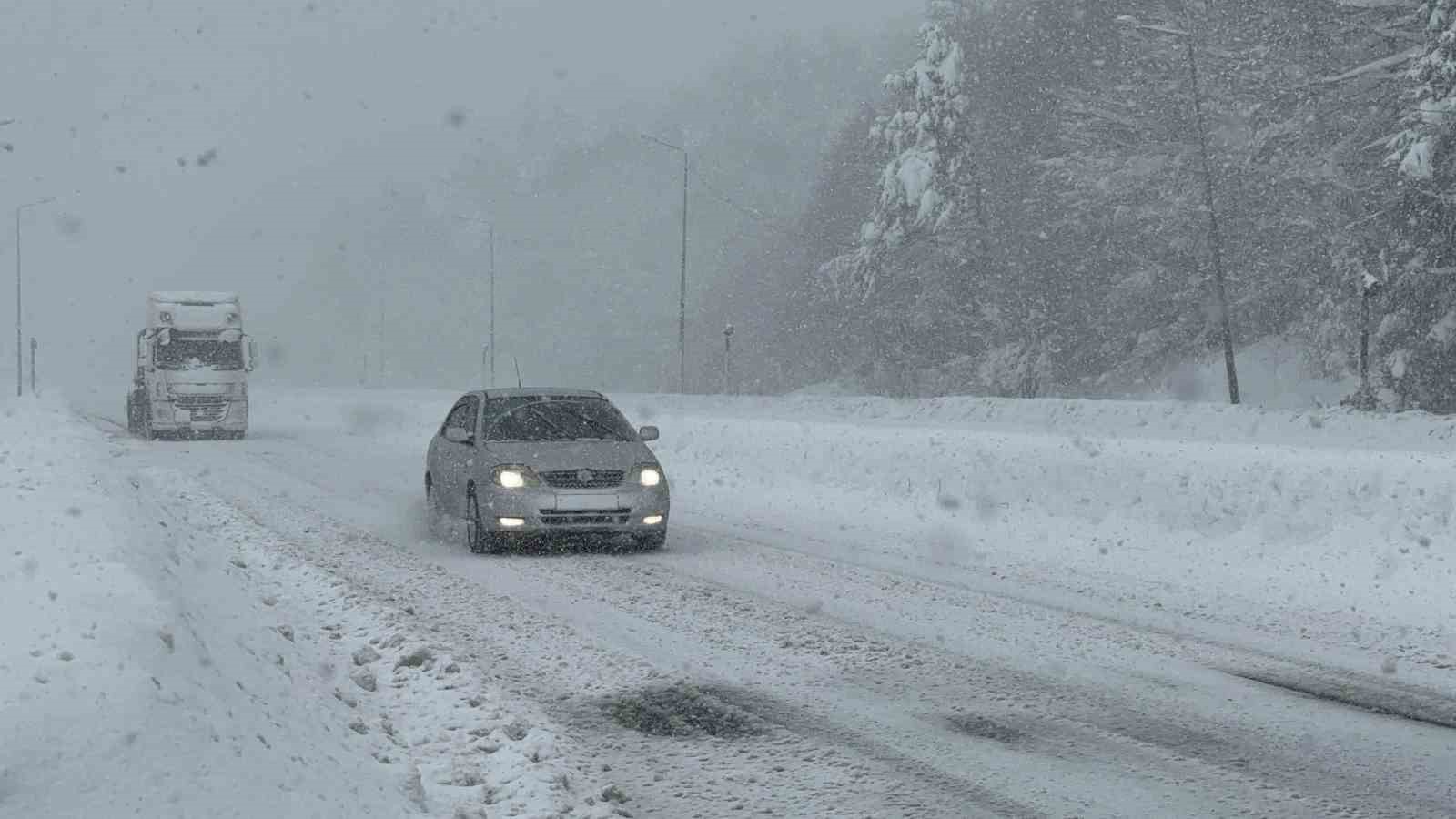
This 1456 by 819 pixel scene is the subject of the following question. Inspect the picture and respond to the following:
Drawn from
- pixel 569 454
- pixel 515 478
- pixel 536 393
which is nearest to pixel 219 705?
pixel 515 478

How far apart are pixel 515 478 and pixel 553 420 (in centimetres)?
134

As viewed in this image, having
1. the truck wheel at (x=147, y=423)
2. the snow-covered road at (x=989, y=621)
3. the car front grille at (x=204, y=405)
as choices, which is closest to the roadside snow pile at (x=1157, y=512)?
the snow-covered road at (x=989, y=621)

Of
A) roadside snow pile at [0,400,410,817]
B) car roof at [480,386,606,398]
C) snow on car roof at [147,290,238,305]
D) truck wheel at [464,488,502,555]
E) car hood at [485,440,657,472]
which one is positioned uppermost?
snow on car roof at [147,290,238,305]

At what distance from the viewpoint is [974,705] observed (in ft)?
24.5

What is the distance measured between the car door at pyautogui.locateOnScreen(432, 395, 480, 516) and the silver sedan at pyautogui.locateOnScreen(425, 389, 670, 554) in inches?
0.8

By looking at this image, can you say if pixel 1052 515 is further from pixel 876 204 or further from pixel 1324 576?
pixel 876 204

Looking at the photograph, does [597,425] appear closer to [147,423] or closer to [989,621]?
[989,621]

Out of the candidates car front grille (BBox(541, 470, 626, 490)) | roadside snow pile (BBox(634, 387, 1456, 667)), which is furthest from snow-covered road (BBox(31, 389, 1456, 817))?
car front grille (BBox(541, 470, 626, 490))

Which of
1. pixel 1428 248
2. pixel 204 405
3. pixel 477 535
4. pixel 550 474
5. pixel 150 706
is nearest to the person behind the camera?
pixel 150 706

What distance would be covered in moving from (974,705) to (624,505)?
6.75 m

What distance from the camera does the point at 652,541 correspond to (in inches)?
565

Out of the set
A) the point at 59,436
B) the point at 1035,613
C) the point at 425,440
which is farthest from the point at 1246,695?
the point at 425,440

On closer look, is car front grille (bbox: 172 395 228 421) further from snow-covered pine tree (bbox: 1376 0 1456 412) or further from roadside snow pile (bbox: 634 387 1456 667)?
snow-covered pine tree (bbox: 1376 0 1456 412)

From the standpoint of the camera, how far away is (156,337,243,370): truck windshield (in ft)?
114
